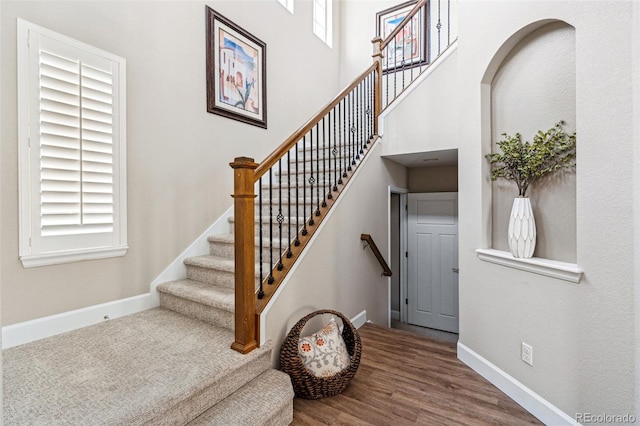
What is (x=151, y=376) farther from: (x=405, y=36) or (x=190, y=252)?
(x=405, y=36)

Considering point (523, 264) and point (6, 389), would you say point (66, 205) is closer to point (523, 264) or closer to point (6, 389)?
point (6, 389)

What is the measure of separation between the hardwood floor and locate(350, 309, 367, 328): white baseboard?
499mm

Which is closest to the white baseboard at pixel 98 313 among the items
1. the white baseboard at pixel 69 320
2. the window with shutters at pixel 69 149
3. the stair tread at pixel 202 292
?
the white baseboard at pixel 69 320

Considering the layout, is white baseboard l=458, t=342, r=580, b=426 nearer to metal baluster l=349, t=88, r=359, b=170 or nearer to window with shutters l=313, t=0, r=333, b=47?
metal baluster l=349, t=88, r=359, b=170

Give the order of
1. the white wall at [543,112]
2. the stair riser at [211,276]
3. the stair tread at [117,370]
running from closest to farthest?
the stair tread at [117,370] < the white wall at [543,112] < the stair riser at [211,276]

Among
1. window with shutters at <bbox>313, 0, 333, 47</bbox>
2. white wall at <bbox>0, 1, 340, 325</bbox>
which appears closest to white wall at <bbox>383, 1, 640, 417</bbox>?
white wall at <bbox>0, 1, 340, 325</bbox>

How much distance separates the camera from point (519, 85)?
232cm

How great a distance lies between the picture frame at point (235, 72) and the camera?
312 centimetres

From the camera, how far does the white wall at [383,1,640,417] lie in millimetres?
1615

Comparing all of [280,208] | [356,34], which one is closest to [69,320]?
[280,208]

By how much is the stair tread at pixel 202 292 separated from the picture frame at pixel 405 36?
3.67 metres

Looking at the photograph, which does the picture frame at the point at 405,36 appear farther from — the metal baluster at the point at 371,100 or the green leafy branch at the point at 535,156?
the green leafy branch at the point at 535,156

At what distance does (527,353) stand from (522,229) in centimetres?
79

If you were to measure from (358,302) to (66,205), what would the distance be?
2576 mm
